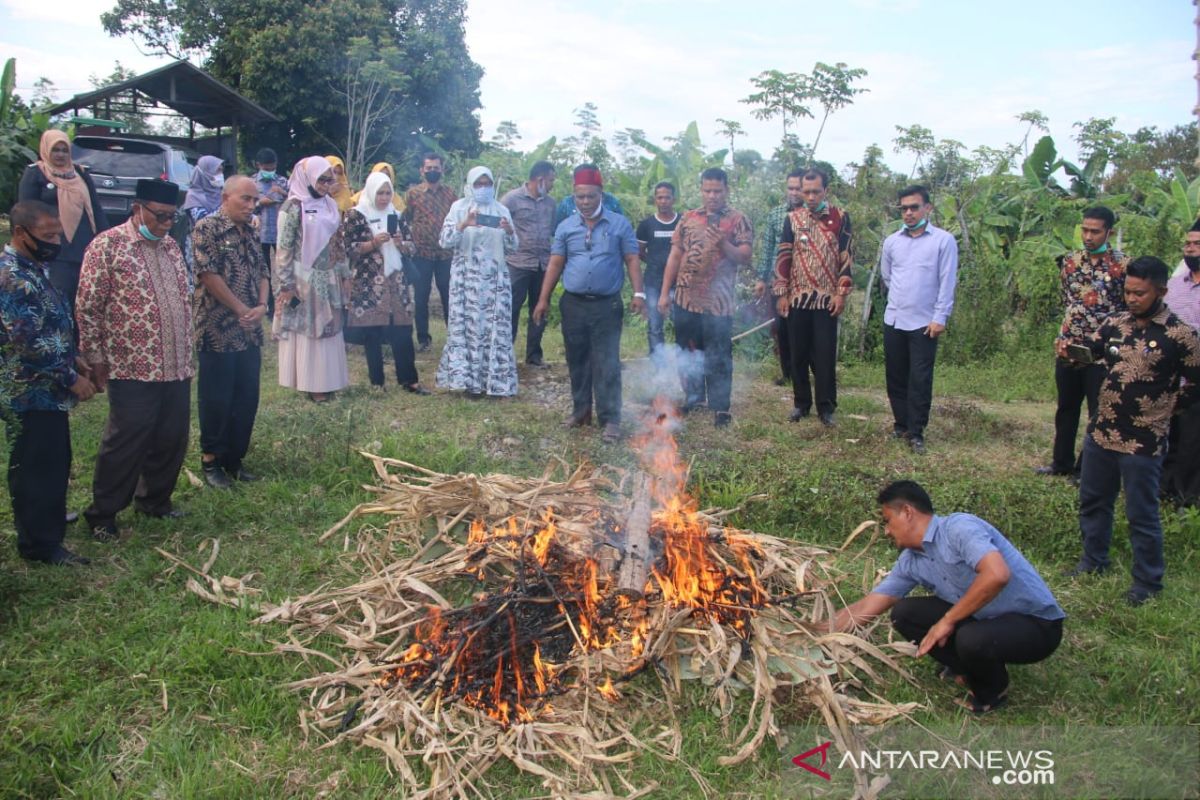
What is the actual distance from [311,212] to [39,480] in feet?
11.4

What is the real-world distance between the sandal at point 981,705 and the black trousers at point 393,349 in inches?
232

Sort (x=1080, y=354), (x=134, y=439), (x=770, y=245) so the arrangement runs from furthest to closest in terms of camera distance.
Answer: (x=770, y=245) < (x=1080, y=354) < (x=134, y=439)

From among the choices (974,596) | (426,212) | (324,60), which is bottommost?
(974,596)

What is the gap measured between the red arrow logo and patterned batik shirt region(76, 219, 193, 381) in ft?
12.9

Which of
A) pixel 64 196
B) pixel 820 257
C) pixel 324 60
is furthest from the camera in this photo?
pixel 324 60

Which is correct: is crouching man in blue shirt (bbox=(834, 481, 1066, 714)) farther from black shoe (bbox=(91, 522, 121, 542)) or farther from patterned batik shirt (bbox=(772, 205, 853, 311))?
black shoe (bbox=(91, 522, 121, 542))

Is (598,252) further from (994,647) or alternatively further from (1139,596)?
(994,647)

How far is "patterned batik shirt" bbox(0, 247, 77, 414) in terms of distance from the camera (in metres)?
4.20

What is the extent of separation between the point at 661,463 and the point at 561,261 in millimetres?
2648

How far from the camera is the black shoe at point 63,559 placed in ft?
14.9

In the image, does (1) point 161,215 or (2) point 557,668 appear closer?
(2) point 557,668

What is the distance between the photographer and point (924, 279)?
689 cm

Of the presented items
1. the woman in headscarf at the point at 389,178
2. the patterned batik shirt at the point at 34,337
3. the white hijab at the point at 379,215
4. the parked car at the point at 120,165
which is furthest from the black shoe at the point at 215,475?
the parked car at the point at 120,165

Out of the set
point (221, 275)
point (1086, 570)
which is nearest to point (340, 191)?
point (221, 275)
